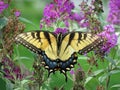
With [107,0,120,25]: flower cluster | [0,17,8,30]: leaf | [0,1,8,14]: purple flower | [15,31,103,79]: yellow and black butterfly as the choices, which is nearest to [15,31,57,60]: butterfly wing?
[15,31,103,79]: yellow and black butterfly

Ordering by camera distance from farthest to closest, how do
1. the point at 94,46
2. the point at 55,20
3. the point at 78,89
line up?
1. the point at 55,20
2. the point at 94,46
3. the point at 78,89

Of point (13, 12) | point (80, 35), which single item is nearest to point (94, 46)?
point (80, 35)

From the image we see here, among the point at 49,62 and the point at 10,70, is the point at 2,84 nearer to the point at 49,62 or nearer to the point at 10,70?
the point at 10,70

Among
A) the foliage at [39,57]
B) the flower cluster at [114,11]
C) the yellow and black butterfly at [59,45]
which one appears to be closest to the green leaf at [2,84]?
the foliage at [39,57]

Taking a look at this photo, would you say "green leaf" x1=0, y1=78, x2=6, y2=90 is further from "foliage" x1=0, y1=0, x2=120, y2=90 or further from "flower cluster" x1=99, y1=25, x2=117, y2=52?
"flower cluster" x1=99, y1=25, x2=117, y2=52

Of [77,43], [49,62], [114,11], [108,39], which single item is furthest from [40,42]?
[114,11]

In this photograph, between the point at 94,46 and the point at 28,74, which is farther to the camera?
the point at 28,74

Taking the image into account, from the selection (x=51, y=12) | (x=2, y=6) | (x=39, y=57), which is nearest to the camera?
(x=39, y=57)

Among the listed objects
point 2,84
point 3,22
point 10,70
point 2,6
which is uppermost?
point 2,6

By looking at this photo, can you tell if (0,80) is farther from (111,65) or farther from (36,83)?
(111,65)
